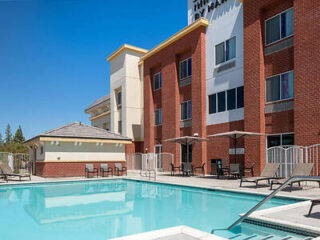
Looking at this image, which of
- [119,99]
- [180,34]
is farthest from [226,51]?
[119,99]

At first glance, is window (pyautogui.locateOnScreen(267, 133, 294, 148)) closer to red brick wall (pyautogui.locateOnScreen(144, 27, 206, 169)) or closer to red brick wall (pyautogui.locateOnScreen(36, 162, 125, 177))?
red brick wall (pyautogui.locateOnScreen(144, 27, 206, 169))

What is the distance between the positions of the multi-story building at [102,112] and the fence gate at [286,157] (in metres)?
23.6

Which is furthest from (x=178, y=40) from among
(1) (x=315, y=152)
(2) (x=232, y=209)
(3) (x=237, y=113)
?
(2) (x=232, y=209)

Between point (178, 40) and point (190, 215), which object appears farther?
point (178, 40)

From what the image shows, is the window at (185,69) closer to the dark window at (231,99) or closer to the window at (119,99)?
the dark window at (231,99)

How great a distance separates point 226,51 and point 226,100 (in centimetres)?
318

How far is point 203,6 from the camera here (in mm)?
21031

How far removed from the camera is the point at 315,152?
13.1m

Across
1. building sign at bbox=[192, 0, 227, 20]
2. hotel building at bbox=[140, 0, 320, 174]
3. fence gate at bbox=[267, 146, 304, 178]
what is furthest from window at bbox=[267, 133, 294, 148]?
building sign at bbox=[192, 0, 227, 20]

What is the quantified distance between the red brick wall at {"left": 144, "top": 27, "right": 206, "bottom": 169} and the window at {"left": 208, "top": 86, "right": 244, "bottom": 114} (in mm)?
729

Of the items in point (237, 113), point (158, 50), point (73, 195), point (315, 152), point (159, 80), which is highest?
point (158, 50)

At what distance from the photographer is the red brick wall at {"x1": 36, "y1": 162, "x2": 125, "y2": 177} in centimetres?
1815

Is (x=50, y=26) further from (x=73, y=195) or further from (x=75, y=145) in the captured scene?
(x=73, y=195)

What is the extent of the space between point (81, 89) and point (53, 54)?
67.9 feet
